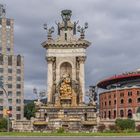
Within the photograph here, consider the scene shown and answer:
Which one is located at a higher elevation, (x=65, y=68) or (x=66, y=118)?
(x=65, y=68)

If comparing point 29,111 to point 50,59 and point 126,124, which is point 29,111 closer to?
point 50,59

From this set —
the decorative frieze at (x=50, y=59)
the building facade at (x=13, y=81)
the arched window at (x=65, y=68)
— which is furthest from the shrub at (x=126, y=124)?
the building facade at (x=13, y=81)

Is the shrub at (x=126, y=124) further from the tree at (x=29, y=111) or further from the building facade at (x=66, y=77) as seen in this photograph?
the tree at (x=29, y=111)

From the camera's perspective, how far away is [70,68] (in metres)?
116

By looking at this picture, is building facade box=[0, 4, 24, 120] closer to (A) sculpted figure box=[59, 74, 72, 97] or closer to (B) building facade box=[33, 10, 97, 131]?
(B) building facade box=[33, 10, 97, 131]

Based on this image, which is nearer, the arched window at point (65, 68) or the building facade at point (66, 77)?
the building facade at point (66, 77)

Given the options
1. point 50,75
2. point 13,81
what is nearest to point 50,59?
point 50,75

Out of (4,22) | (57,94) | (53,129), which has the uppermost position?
(4,22)

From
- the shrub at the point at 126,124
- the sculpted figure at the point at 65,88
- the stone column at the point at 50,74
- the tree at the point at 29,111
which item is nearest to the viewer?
the shrub at the point at 126,124

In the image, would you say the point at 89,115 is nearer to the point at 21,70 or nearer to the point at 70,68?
the point at 70,68

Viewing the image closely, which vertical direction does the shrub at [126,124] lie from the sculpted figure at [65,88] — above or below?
below

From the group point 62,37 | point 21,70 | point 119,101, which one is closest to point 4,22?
point 21,70

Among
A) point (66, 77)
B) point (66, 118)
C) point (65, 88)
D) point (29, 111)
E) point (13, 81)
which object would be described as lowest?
point (66, 118)

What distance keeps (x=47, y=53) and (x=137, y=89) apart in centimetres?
8347
